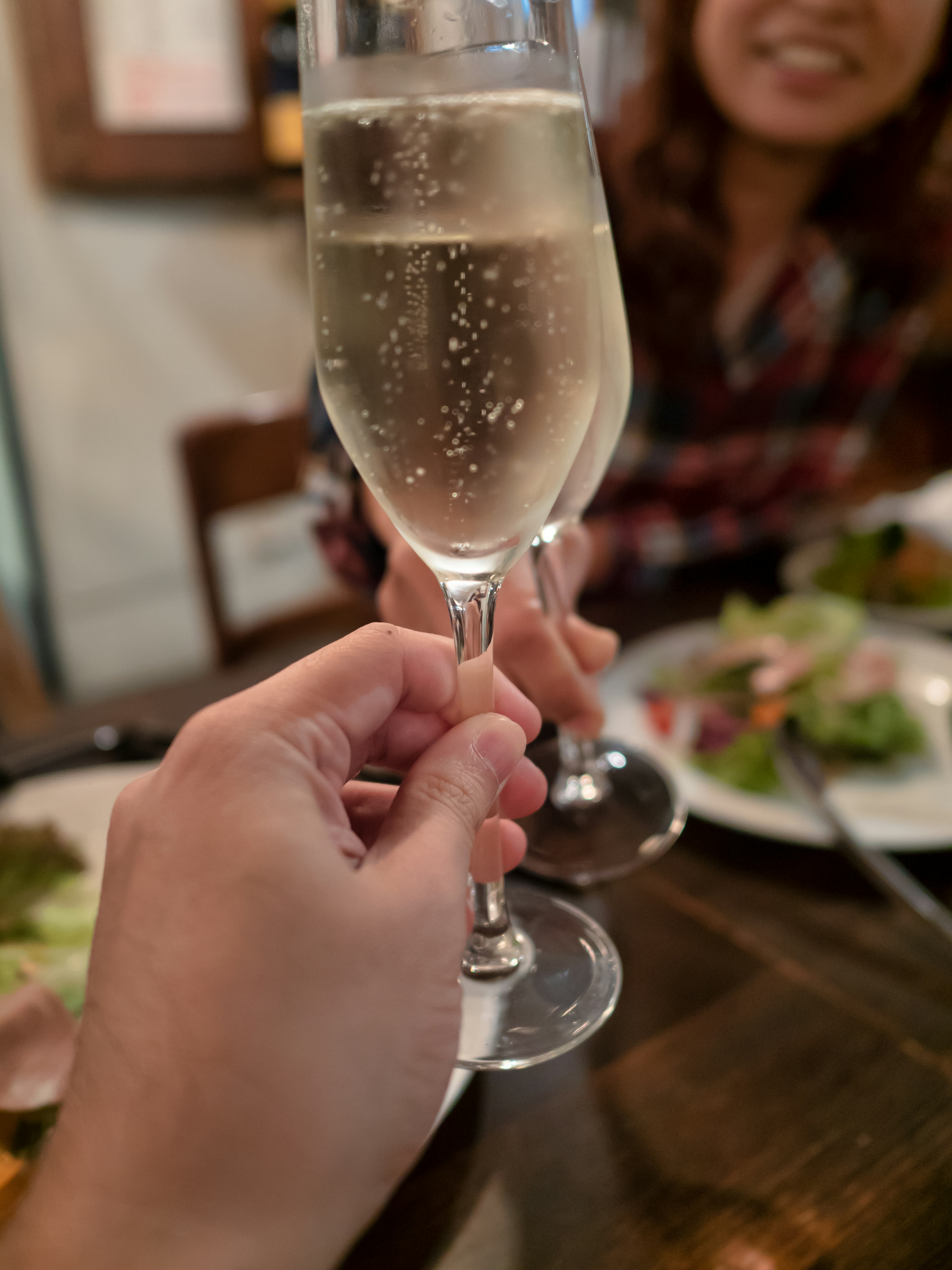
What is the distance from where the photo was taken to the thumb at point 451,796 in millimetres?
320

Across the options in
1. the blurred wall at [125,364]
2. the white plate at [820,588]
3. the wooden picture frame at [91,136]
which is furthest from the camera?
the blurred wall at [125,364]

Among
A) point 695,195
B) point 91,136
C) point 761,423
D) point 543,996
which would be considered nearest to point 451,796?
point 543,996

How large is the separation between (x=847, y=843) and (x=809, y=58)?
39.4 inches

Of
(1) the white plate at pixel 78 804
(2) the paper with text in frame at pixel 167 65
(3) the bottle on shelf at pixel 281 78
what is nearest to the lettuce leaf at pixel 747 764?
(1) the white plate at pixel 78 804

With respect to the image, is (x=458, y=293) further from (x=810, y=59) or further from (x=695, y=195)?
(x=695, y=195)

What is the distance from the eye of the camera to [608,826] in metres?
0.56

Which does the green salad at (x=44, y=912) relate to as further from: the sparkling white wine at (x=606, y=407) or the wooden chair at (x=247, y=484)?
the wooden chair at (x=247, y=484)

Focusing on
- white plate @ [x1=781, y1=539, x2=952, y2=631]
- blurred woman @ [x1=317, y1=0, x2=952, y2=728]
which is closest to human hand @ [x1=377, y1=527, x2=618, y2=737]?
blurred woman @ [x1=317, y1=0, x2=952, y2=728]

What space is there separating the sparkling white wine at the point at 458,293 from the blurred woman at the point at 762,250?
740 millimetres

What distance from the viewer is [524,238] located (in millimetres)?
309

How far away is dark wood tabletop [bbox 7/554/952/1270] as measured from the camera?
0.41 m

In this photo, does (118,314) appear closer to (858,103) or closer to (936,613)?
(858,103)

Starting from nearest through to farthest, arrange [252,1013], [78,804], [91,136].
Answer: [252,1013], [78,804], [91,136]

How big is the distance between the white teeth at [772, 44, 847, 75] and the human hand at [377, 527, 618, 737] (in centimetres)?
88
